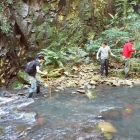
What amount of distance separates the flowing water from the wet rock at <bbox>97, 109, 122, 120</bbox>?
0.12m

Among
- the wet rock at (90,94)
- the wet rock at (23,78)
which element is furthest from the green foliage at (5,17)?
the wet rock at (90,94)

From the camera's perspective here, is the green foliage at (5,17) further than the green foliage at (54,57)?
No

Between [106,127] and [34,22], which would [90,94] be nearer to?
[106,127]

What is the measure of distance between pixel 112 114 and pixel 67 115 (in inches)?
50.8

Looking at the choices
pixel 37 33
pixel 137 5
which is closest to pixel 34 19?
pixel 37 33

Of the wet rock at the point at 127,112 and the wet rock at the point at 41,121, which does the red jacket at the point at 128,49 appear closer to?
the wet rock at the point at 127,112

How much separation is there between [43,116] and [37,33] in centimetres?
790

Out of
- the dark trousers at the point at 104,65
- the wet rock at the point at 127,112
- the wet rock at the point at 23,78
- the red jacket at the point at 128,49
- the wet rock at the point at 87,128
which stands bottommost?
the wet rock at the point at 87,128

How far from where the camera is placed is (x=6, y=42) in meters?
11.8

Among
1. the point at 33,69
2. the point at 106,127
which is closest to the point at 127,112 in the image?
the point at 106,127

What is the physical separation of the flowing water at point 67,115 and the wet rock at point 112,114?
0.40 ft

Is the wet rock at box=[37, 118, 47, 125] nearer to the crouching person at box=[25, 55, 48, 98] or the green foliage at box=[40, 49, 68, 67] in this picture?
the crouching person at box=[25, 55, 48, 98]

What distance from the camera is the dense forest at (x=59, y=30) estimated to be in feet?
38.8

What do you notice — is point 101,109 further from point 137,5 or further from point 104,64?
point 137,5
